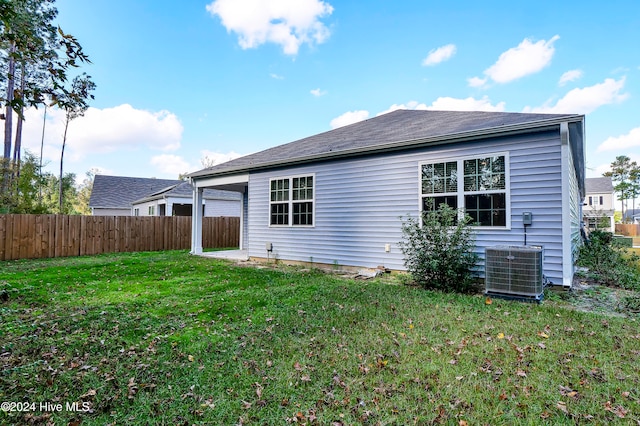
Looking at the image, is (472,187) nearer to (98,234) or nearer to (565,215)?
(565,215)

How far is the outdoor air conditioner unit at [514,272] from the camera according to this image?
4.82 metres

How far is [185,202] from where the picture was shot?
1808cm

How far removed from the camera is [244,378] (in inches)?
103

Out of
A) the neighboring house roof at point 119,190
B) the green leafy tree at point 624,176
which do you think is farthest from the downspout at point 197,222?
the green leafy tree at point 624,176

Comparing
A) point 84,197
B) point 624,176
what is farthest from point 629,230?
point 84,197

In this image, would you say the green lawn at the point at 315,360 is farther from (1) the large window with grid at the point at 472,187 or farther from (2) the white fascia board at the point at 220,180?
(2) the white fascia board at the point at 220,180

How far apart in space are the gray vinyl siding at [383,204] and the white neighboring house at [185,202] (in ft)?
32.5

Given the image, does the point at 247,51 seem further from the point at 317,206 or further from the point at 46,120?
the point at 46,120

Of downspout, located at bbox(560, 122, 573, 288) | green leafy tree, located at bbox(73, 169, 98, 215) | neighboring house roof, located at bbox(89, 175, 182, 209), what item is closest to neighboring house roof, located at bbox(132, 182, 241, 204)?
neighboring house roof, located at bbox(89, 175, 182, 209)

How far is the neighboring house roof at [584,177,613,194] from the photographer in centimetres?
3838

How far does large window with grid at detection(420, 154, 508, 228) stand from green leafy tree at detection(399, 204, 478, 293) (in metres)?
0.33

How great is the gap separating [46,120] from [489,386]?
35.1m

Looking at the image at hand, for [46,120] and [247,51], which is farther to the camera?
[46,120]

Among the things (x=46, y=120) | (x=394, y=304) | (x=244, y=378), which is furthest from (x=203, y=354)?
(x=46, y=120)
